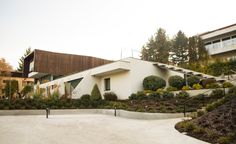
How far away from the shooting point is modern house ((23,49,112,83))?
118 feet

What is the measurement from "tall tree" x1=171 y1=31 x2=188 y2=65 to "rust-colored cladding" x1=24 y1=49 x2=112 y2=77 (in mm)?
13317

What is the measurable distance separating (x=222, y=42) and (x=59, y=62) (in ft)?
79.4

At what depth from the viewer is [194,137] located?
28.9 feet

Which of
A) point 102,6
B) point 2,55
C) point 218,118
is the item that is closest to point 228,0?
point 102,6

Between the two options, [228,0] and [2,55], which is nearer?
[228,0]

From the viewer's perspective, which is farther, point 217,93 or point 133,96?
point 133,96

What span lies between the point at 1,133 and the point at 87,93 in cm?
1704

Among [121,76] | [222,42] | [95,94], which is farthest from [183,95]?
[222,42]

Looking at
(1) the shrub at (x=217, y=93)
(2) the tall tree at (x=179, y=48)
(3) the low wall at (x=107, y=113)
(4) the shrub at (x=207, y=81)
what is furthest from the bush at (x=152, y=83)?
(2) the tall tree at (x=179, y=48)

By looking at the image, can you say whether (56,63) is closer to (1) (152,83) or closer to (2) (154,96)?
(1) (152,83)

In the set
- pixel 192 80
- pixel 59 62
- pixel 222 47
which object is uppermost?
pixel 222 47

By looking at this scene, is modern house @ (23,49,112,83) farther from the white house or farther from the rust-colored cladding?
the white house

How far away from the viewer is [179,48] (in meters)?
40.5

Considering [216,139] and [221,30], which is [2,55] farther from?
[216,139]
